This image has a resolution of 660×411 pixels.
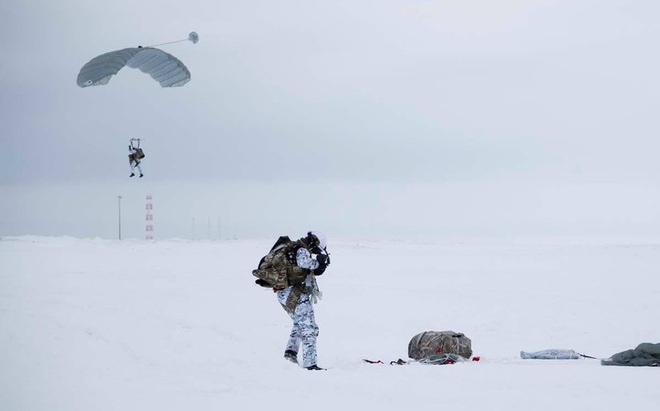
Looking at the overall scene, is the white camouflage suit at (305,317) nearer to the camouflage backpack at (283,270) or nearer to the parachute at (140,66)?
the camouflage backpack at (283,270)

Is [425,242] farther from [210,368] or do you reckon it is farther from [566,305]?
[210,368]

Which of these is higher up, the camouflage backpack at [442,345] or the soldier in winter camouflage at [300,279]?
the soldier in winter camouflage at [300,279]

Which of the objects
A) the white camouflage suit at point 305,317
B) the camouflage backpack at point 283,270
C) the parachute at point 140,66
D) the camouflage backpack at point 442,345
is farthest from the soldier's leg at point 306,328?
the parachute at point 140,66

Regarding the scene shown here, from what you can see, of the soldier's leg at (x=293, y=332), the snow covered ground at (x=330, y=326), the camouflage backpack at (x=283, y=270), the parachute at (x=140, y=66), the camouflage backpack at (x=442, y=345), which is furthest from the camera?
the parachute at (x=140, y=66)

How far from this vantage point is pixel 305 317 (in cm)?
1238

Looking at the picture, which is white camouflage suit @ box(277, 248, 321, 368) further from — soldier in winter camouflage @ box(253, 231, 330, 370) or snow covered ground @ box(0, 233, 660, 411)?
snow covered ground @ box(0, 233, 660, 411)

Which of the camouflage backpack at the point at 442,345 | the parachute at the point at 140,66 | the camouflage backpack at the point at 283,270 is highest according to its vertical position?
the parachute at the point at 140,66

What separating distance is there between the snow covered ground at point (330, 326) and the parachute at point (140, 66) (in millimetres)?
6163

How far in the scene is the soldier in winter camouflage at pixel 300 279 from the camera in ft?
39.8

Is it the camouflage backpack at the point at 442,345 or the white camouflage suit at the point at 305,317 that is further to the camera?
the camouflage backpack at the point at 442,345

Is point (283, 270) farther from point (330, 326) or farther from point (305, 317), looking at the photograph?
point (330, 326)

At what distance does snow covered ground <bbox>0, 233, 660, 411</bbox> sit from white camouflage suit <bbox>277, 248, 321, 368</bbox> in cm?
60

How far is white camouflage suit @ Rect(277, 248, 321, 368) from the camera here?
12117 mm

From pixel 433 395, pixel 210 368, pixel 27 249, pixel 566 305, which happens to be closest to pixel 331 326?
pixel 566 305
